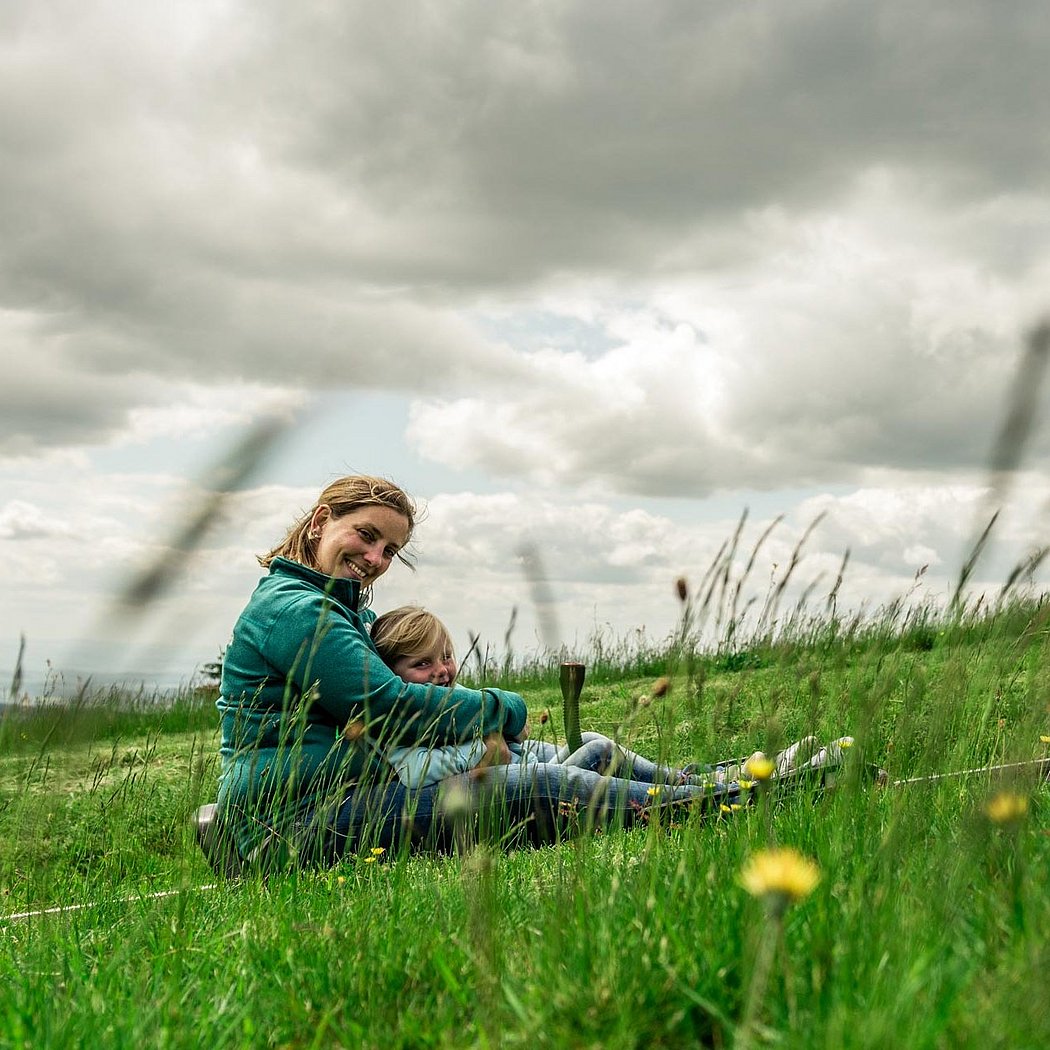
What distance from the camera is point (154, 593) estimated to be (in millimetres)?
962

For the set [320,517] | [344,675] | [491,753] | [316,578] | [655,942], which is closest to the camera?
[655,942]

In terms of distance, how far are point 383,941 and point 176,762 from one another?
23.5ft

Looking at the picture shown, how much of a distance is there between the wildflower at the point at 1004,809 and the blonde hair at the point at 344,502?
10.2 feet

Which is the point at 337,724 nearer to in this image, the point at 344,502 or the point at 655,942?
the point at 344,502

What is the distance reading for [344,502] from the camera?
4465 millimetres

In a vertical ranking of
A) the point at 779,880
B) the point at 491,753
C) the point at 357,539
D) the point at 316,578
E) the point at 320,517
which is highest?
the point at 320,517

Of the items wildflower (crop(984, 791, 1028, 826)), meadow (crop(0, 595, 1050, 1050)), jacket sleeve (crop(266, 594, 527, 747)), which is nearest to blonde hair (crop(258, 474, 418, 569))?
jacket sleeve (crop(266, 594, 527, 747))

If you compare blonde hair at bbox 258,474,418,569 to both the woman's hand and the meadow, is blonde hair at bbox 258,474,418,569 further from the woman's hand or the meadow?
the meadow

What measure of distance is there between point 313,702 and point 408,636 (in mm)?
1112

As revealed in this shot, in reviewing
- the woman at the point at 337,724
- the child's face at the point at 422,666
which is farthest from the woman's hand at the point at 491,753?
the child's face at the point at 422,666

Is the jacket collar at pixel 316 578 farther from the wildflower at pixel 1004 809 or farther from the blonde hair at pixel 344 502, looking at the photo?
the wildflower at pixel 1004 809

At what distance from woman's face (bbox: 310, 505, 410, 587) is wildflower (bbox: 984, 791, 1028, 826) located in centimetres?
300

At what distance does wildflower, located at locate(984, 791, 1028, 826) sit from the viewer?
171cm

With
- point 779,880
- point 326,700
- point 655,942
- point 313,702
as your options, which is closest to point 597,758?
point 326,700
